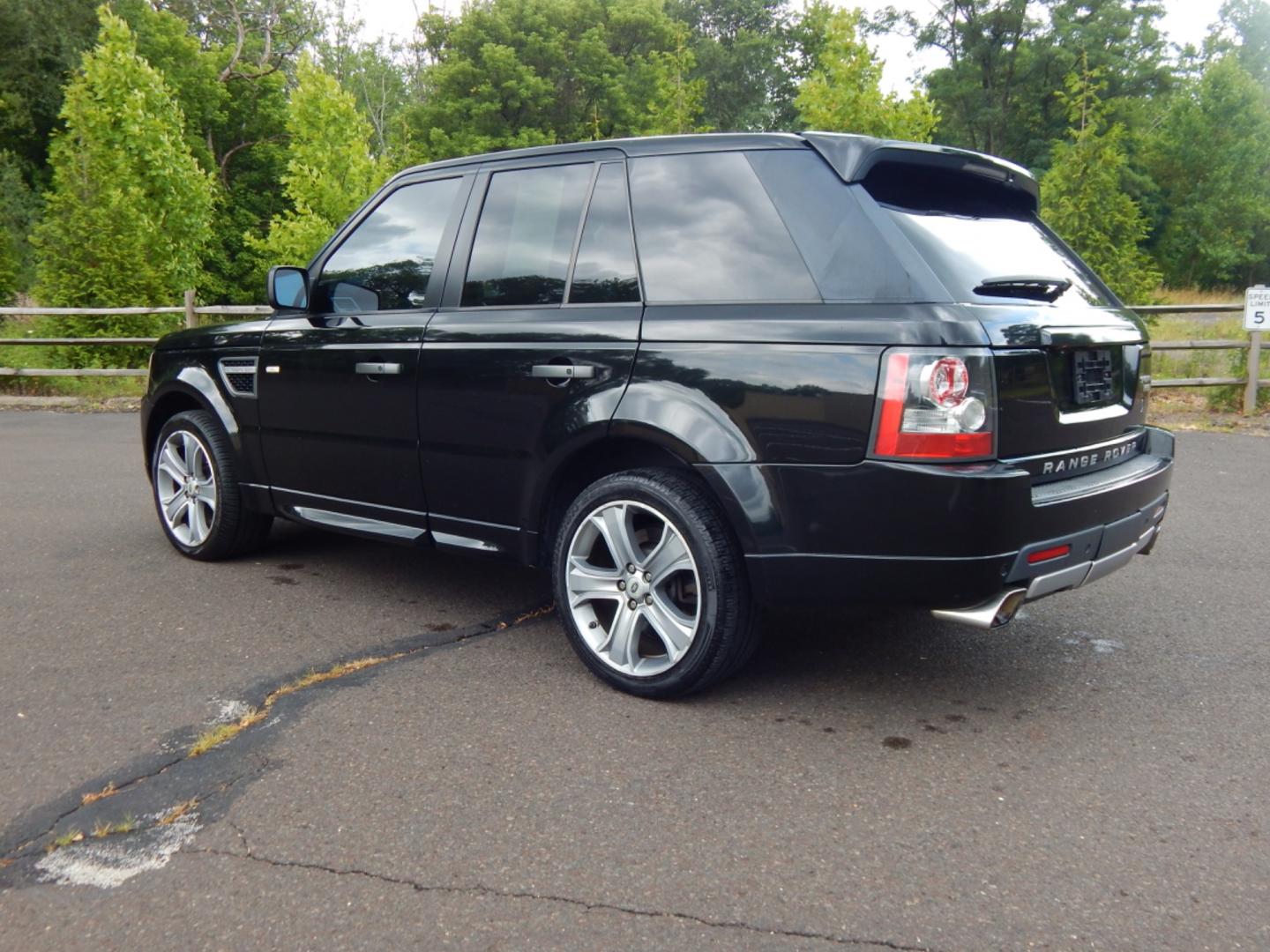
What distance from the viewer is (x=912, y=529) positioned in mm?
3102

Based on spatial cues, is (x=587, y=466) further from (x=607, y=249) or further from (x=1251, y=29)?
(x=1251, y=29)

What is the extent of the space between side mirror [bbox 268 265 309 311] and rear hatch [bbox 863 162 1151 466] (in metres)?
2.64

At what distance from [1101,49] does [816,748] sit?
165 feet

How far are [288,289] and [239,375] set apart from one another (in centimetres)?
55

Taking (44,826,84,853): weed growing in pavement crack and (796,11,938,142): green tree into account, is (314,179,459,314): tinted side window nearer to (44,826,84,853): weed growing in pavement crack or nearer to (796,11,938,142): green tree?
(44,826,84,853): weed growing in pavement crack

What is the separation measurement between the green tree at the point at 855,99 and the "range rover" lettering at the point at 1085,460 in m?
13.2

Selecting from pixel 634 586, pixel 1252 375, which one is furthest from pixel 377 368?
pixel 1252 375

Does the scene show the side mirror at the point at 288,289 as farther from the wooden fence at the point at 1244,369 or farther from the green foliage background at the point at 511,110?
the green foliage background at the point at 511,110

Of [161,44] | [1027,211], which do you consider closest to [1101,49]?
[161,44]

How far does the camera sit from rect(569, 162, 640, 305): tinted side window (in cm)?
381

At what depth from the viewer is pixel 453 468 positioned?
421 cm

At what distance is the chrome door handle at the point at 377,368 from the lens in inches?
171

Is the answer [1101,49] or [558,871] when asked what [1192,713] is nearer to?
[558,871]

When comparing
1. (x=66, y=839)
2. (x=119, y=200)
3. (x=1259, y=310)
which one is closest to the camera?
(x=66, y=839)
